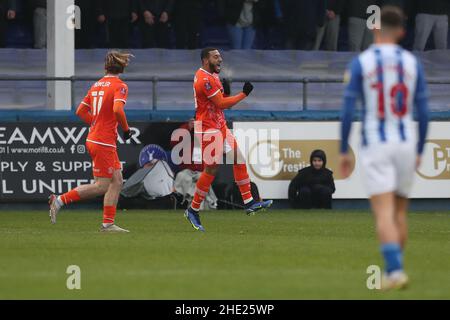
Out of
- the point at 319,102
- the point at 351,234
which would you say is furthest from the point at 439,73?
the point at 351,234

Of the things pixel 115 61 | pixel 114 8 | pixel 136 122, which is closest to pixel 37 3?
pixel 114 8

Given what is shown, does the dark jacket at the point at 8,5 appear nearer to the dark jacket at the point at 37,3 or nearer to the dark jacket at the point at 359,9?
the dark jacket at the point at 37,3

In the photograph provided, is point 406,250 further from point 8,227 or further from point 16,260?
point 8,227

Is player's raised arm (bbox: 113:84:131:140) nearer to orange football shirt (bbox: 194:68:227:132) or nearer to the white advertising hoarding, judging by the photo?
orange football shirt (bbox: 194:68:227:132)

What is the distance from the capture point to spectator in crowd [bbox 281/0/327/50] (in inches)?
1096

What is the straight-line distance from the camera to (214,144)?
17.8 m

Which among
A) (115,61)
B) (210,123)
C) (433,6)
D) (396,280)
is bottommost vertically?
(396,280)

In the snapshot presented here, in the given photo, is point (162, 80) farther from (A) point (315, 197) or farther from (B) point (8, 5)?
(B) point (8, 5)

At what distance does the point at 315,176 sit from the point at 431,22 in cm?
700

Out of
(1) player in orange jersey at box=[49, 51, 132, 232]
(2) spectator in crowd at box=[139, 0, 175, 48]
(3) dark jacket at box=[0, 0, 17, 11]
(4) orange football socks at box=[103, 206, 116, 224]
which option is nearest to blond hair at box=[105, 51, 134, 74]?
(1) player in orange jersey at box=[49, 51, 132, 232]

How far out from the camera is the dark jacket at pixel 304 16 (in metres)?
27.8

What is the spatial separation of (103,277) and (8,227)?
6.66 meters

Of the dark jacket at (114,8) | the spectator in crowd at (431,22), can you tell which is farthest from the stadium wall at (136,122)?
the spectator in crowd at (431,22)
